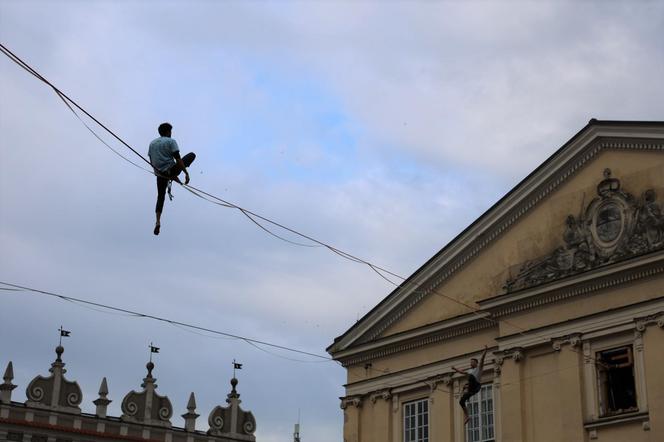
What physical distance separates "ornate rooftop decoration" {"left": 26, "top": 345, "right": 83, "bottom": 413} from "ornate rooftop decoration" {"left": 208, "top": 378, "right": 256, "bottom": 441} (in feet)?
28.3

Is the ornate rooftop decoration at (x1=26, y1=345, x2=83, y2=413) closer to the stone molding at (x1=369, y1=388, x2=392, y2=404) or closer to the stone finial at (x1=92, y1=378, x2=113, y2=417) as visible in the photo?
the stone finial at (x1=92, y1=378, x2=113, y2=417)

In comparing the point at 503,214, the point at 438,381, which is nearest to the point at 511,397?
the point at 438,381

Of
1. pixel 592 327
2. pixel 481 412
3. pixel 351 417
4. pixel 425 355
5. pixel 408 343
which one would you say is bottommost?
pixel 481 412

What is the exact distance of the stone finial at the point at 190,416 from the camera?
179 ft

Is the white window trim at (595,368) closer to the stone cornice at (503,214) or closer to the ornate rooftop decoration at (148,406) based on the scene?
the stone cornice at (503,214)

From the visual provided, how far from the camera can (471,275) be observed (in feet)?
97.9

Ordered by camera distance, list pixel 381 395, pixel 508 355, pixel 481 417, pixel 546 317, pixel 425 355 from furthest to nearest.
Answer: pixel 381 395 < pixel 425 355 < pixel 481 417 < pixel 508 355 < pixel 546 317

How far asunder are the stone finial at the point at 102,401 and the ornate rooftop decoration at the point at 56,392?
3.52 ft

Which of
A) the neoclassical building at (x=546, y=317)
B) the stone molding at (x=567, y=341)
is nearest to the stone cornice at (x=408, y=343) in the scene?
the neoclassical building at (x=546, y=317)

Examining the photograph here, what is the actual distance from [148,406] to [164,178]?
38722 mm

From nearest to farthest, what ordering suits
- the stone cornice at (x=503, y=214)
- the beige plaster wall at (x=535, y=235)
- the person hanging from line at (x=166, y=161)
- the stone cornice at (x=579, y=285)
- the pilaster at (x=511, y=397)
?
the person hanging from line at (x=166, y=161) < the stone cornice at (x=579, y=285) < the beige plaster wall at (x=535, y=235) < the stone cornice at (x=503, y=214) < the pilaster at (x=511, y=397)

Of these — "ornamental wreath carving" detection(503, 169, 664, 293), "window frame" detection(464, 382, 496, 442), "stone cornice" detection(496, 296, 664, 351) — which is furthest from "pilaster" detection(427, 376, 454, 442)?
"ornamental wreath carving" detection(503, 169, 664, 293)

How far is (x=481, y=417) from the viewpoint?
2839 centimetres

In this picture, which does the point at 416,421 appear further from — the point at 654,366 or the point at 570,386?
the point at 654,366
